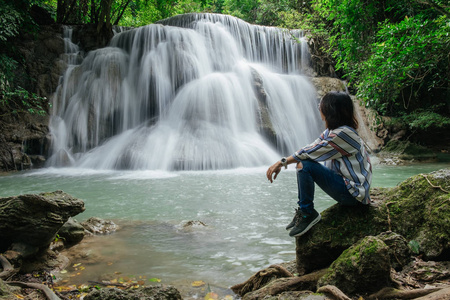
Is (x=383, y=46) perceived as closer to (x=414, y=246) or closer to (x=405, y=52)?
(x=405, y=52)

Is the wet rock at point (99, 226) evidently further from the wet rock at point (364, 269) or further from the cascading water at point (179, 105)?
the cascading water at point (179, 105)

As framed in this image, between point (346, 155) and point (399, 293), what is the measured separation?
40.7 inches

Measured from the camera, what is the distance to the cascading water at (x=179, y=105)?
11.7 meters

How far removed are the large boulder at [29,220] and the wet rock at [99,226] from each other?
1.17m

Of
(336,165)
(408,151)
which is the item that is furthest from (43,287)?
(408,151)

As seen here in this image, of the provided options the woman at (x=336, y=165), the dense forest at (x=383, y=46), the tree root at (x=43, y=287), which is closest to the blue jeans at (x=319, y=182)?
the woman at (x=336, y=165)

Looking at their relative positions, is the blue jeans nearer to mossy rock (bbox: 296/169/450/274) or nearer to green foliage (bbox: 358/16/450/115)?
mossy rock (bbox: 296/169/450/274)

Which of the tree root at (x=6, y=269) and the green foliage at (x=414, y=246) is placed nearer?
the green foliage at (x=414, y=246)

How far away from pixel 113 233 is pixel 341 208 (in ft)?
10.6

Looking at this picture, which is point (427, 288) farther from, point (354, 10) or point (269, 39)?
point (269, 39)

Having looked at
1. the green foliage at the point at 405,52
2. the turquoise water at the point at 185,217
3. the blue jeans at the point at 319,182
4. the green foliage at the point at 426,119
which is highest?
the green foliage at the point at 405,52

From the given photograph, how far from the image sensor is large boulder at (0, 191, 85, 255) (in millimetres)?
3174

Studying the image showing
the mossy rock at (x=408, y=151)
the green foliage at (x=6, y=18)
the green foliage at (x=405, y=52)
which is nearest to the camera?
the green foliage at (x=405, y=52)

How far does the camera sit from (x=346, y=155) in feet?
8.44
